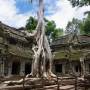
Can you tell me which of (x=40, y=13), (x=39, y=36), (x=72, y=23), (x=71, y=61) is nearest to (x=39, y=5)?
(x=40, y=13)

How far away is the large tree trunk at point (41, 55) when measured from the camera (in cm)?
1644

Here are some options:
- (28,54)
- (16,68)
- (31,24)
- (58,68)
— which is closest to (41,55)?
(16,68)

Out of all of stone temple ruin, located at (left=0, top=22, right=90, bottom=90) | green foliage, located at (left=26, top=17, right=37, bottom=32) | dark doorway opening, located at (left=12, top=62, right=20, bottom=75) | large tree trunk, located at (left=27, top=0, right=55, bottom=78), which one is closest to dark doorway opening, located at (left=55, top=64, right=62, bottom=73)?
stone temple ruin, located at (left=0, top=22, right=90, bottom=90)

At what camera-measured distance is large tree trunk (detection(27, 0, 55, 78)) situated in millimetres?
16441

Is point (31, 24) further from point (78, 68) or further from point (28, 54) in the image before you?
point (78, 68)

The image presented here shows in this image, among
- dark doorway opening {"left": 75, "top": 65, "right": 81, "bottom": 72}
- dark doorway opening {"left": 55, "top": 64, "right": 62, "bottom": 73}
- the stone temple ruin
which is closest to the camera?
the stone temple ruin

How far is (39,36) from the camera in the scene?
17953 millimetres

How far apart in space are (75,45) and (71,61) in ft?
8.78

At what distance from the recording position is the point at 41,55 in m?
17.1

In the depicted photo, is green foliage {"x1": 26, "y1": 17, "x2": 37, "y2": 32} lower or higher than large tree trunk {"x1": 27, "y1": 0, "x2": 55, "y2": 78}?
higher

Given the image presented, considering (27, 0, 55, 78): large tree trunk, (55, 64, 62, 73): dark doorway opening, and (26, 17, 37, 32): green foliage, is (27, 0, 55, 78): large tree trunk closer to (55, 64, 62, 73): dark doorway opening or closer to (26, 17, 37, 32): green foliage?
(55, 64, 62, 73): dark doorway opening

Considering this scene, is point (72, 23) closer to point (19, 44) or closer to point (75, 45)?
point (75, 45)

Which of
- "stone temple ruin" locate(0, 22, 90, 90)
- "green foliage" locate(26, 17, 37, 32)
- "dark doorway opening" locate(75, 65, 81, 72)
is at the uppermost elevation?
"green foliage" locate(26, 17, 37, 32)

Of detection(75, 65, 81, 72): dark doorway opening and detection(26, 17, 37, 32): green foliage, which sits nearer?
detection(75, 65, 81, 72): dark doorway opening
